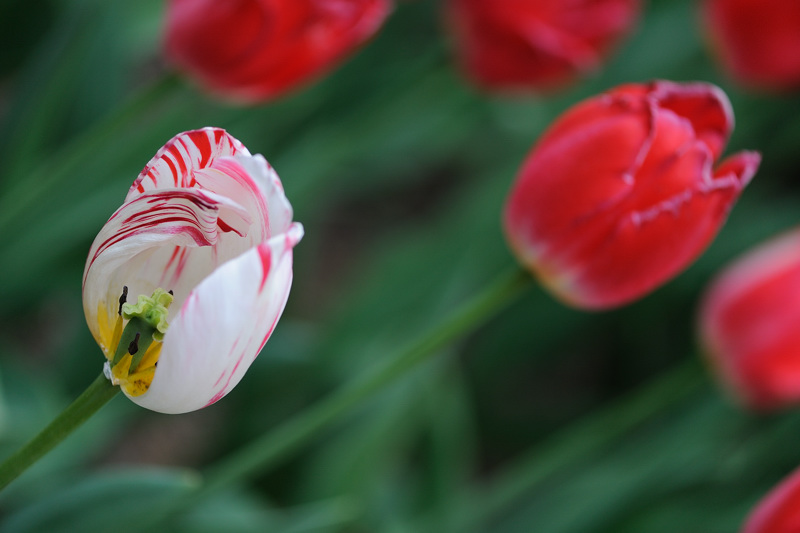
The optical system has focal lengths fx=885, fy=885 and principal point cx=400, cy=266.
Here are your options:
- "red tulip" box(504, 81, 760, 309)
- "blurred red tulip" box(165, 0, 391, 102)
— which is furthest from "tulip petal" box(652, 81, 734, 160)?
"blurred red tulip" box(165, 0, 391, 102)

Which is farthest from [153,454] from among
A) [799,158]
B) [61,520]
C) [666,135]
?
[799,158]

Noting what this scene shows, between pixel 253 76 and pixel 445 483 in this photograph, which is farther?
pixel 445 483

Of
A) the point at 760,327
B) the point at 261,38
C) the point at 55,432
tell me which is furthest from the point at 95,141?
the point at 760,327

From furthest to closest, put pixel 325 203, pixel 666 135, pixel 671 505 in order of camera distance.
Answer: pixel 325 203, pixel 671 505, pixel 666 135

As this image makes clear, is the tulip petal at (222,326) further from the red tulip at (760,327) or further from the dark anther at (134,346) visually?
the red tulip at (760,327)

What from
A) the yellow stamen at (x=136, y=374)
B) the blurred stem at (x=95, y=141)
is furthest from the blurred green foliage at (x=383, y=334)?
the yellow stamen at (x=136, y=374)

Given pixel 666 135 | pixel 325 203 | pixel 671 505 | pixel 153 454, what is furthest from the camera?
pixel 325 203

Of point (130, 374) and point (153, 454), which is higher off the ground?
point (153, 454)

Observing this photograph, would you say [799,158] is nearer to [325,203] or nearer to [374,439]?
[325,203]
